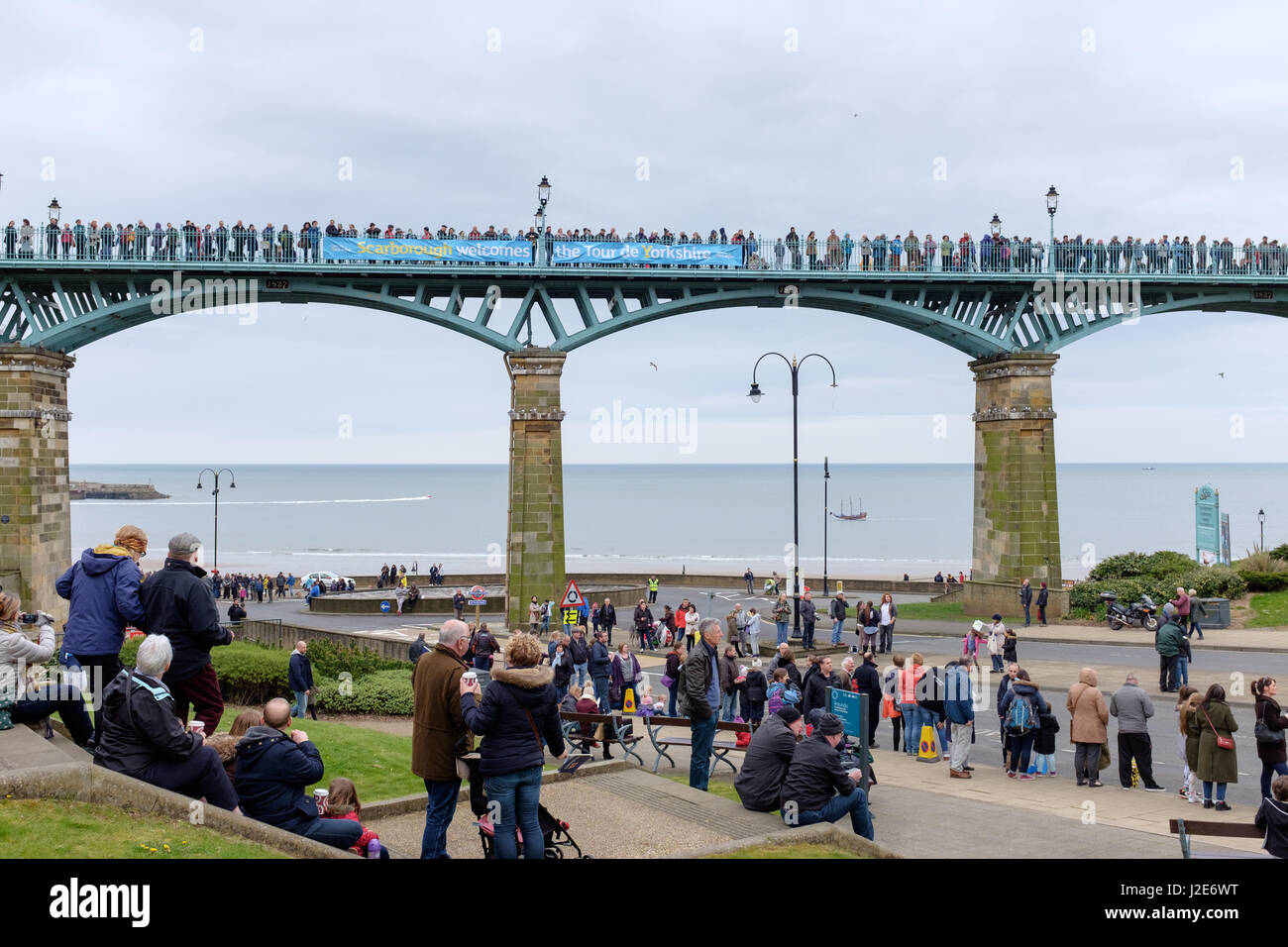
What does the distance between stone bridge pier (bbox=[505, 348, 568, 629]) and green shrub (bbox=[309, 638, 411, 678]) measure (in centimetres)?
1005

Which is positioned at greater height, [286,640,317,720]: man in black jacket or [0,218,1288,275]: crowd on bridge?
[0,218,1288,275]: crowd on bridge

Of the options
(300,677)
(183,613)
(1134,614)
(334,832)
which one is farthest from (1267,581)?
(183,613)

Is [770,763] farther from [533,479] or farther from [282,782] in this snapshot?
[533,479]

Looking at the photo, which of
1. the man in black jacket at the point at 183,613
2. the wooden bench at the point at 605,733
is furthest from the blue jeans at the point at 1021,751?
the man in black jacket at the point at 183,613

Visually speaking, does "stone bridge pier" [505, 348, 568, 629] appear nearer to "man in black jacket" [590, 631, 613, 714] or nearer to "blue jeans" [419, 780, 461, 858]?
"man in black jacket" [590, 631, 613, 714]

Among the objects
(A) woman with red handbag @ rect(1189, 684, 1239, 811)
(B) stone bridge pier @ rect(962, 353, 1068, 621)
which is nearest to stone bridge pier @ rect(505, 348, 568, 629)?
(B) stone bridge pier @ rect(962, 353, 1068, 621)

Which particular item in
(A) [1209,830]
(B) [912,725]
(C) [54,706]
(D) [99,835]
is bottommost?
(B) [912,725]

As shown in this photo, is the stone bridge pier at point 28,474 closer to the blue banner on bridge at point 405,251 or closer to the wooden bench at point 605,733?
the blue banner on bridge at point 405,251

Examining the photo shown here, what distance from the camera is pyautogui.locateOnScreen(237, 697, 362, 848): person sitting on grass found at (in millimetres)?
7461

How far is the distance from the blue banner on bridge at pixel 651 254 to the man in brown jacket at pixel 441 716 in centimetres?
2653

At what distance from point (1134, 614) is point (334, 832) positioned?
96.4ft

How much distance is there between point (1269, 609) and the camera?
31.1 m

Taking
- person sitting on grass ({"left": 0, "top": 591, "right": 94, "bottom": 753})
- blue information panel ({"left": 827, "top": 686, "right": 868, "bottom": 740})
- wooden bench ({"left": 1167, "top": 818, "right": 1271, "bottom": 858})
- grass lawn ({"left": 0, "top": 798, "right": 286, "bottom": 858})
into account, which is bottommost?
wooden bench ({"left": 1167, "top": 818, "right": 1271, "bottom": 858})

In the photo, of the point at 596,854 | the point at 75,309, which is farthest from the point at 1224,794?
the point at 75,309
